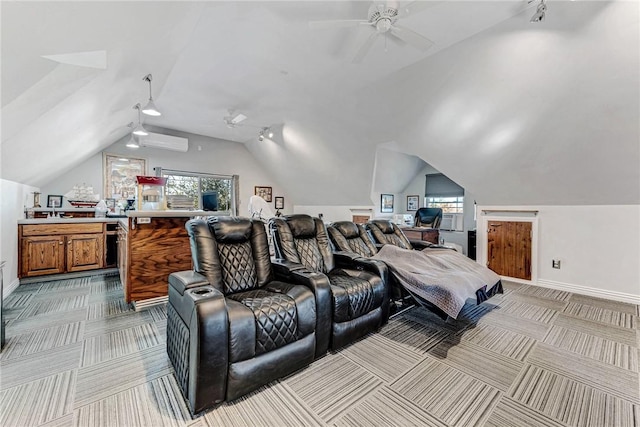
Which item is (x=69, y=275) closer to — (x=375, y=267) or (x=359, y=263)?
(x=359, y=263)

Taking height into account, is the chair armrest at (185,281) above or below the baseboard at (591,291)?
above

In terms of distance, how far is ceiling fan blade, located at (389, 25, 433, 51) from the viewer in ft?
7.39

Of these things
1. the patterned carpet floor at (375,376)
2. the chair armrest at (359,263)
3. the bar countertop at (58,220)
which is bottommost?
the patterned carpet floor at (375,376)

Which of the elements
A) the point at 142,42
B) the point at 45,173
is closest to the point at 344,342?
the point at 142,42

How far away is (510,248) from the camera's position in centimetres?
458

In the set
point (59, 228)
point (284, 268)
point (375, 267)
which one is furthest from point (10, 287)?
point (375, 267)

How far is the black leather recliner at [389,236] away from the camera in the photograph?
3861 mm

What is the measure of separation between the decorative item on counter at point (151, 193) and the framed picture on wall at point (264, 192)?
16.3ft

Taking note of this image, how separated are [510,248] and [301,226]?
3910 millimetres

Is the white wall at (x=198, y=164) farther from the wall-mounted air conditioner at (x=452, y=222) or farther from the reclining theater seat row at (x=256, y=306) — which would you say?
the reclining theater seat row at (x=256, y=306)

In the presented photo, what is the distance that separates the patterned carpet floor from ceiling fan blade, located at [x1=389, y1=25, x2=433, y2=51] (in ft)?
9.13

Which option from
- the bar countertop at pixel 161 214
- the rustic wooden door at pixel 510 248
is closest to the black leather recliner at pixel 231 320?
the bar countertop at pixel 161 214

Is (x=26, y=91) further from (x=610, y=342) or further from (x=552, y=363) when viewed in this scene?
(x=610, y=342)

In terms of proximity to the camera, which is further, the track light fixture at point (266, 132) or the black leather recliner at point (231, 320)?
A: the track light fixture at point (266, 132)
